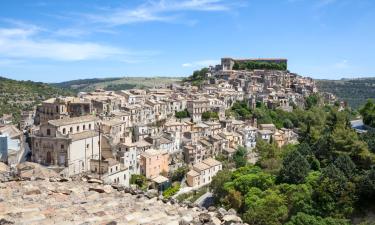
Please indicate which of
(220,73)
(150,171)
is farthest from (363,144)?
(220,73)

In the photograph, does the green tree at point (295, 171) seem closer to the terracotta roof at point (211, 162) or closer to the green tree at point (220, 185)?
the green tree at point (220, 185)

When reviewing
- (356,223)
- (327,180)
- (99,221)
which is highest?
(99,221)

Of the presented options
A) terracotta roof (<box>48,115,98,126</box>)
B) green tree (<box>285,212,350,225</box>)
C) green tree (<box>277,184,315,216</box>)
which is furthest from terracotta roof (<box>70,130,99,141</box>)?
green tree (<box>285,212,350,225</box>)

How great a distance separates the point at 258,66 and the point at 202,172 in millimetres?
55854

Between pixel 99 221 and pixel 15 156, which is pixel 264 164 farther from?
pixel 99 221

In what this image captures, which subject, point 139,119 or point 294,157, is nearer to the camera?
point 294,157

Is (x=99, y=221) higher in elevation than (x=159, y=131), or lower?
higher

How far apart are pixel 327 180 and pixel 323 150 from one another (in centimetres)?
1119

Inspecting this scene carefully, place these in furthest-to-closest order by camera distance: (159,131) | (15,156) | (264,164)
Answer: (159,131) → (264,164) → (15,156)

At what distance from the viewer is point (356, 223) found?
97.0ft

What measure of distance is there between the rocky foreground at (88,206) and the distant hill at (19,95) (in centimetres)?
5887

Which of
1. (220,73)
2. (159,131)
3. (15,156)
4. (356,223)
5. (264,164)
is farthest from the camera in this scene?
(220,73)

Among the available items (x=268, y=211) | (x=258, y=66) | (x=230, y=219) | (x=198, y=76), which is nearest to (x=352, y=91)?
(x=258, y=66)

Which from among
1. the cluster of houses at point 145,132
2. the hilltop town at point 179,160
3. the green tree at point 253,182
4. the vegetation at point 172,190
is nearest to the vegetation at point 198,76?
the hilltop town at point 179,160
